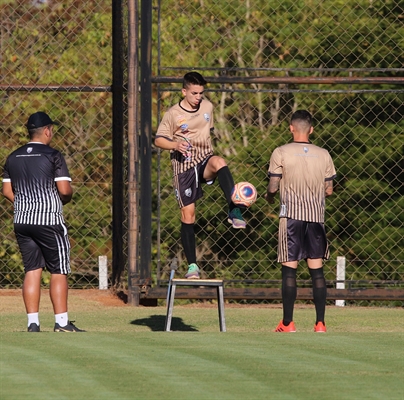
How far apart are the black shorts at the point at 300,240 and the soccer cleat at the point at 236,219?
346 mm

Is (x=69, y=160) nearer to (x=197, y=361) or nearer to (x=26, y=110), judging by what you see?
(x=26, y=110)

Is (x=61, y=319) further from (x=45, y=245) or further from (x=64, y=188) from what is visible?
(x=64, y=188)

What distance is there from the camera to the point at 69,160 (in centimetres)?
1358

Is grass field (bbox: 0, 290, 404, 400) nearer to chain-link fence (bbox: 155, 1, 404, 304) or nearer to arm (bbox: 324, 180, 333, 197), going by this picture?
arm (bbox: 324, 180, 333, 197)

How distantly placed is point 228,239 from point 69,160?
218 centimetres

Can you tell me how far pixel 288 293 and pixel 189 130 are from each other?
153 cm

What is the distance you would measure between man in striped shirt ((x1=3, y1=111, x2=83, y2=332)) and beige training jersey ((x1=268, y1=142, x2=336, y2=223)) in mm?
1664

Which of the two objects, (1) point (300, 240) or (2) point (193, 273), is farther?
(2) point (193, 273)

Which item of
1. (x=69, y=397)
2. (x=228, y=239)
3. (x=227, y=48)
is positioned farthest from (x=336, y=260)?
(x=69, y=397)

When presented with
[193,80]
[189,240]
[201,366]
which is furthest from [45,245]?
[201,366]

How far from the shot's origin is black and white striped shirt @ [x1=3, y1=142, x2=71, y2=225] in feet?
28.0

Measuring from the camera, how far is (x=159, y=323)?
1003 cm

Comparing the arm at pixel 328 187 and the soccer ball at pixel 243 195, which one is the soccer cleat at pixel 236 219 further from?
the arm at pixel 328 187

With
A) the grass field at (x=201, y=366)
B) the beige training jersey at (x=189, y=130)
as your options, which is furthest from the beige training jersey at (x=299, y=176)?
the grass field at (x=201, y=366)
